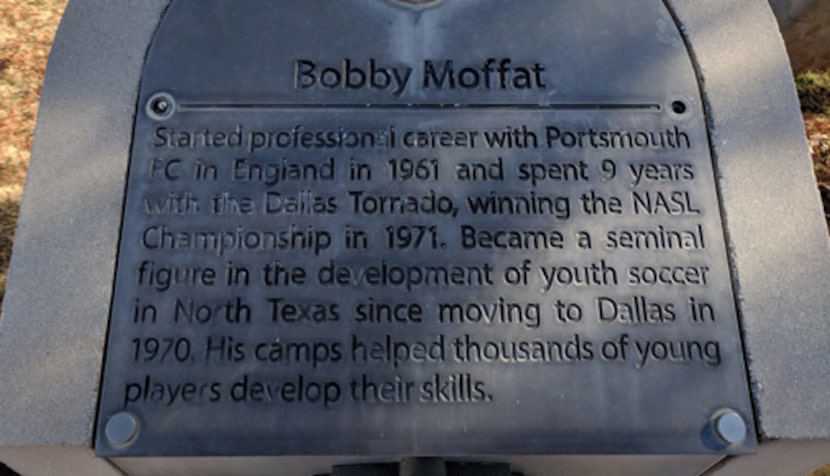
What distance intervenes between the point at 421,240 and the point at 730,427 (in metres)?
1.08

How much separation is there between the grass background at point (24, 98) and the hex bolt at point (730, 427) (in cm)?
214

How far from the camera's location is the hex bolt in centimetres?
202

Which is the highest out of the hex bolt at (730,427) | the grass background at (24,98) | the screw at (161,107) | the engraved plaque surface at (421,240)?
the grass background at (24,98)

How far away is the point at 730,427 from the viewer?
79.9 inches

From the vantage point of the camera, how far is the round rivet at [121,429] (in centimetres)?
200

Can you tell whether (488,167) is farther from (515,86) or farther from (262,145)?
(262,145)

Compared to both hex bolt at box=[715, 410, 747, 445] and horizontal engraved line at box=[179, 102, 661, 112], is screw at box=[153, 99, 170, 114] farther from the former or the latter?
hex bolt at box=[715, 410, 747, 445]

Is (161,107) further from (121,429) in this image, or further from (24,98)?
(24,98)

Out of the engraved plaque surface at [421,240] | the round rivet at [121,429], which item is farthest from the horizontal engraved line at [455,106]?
the round rivet at [121,429]

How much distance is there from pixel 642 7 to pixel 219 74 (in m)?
1.51

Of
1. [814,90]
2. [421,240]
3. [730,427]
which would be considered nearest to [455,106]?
[421,240]

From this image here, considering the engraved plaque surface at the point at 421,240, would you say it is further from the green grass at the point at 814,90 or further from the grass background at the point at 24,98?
the green grass at the point at 814,90

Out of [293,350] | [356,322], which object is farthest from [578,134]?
[293,350]

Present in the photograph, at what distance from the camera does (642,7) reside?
2.45 metres
